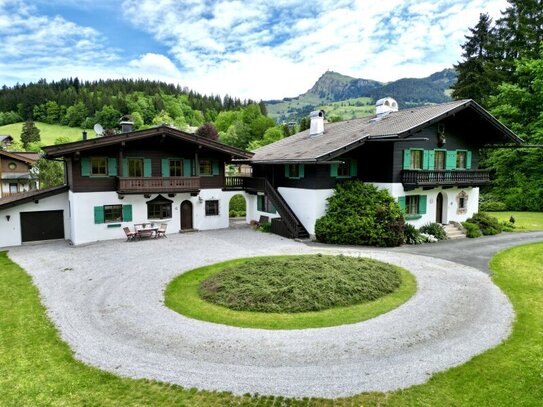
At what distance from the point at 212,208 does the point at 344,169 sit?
944 cm

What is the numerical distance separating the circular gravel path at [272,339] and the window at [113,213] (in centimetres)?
720

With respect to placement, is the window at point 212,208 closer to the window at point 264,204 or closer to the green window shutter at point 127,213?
the window at point 264,204

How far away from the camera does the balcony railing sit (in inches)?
854

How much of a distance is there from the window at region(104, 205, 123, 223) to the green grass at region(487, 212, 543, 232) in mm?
26000

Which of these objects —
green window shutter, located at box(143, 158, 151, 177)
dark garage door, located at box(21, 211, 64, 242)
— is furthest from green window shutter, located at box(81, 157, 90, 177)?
dark garage door, located at box(21, 211, 64, 242)

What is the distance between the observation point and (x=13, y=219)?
2117 cm

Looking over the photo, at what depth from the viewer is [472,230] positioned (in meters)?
23.2

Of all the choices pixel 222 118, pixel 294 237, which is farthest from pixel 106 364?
pixel 222 118

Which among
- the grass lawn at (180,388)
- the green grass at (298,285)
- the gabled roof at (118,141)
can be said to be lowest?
the grass lawn at (180,388)

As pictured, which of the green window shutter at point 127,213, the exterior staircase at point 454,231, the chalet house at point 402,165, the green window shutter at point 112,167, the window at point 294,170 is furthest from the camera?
the window at point 294,170

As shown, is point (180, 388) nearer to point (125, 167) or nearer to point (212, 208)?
point (125, 167)

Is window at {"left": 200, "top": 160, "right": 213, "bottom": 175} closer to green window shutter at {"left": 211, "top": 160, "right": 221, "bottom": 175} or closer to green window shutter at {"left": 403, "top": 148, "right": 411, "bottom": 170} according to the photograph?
green window shutter at {"left": 211, "top": 160, "right": 221, "bottom": 175}

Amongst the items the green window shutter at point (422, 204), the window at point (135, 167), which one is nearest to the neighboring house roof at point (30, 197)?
the window at point (135, 167)

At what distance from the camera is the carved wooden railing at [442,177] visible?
71.1ft
